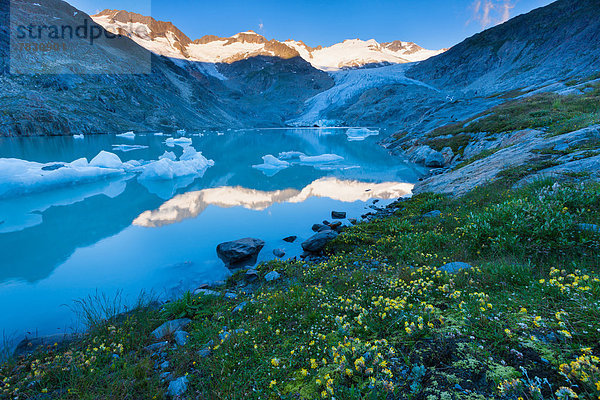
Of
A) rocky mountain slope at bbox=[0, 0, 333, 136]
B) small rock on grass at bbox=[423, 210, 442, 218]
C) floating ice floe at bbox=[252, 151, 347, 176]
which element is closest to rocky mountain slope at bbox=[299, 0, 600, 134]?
floating ice floe at bbox=[252, 151, 347, 176]

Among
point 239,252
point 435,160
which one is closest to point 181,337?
point 239,252

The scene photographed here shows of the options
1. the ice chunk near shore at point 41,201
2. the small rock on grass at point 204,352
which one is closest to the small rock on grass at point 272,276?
the small rock on grass at point 204,352

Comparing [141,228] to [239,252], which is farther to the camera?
[141,228]

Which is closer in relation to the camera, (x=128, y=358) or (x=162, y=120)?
(x=128, y=358)

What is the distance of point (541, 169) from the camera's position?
461 inches

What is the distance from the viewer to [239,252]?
11.3 m

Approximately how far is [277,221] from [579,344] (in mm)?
13815

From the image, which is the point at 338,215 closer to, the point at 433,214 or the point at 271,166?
the point at 433,214

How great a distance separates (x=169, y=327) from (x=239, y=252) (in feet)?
A: 17.0

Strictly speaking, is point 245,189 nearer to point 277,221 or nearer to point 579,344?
point 277,221

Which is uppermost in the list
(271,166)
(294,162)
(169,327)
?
(294,162)

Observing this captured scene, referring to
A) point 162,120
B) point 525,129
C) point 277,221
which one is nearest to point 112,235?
point 277,221

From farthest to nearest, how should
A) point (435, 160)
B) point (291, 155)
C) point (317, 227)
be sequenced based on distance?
point (291, 155) → point (435, 160) → point (317, 227)

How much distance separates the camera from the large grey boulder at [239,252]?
11203 millimetres
